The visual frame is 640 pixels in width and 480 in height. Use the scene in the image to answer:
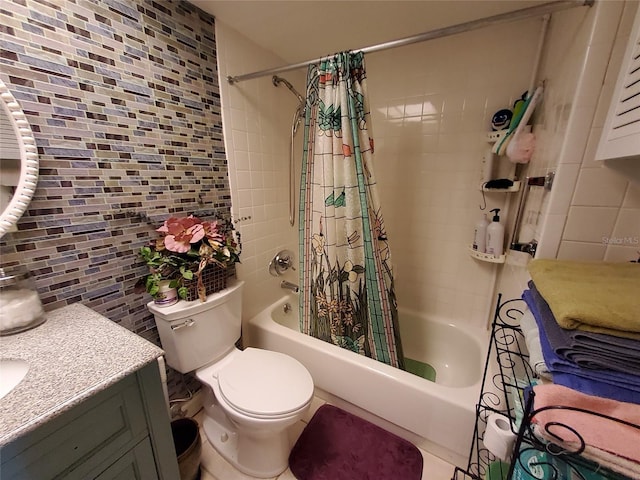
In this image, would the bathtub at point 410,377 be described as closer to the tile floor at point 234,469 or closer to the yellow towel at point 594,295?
the tile floor at point 234,469

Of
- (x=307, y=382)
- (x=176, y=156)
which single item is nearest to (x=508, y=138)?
(x=307, y=382)

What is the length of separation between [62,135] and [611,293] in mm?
1718

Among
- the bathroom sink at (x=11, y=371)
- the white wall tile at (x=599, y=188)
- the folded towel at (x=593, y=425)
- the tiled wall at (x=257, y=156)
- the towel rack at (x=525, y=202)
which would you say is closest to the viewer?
the folded towel at (x=593, y=425)

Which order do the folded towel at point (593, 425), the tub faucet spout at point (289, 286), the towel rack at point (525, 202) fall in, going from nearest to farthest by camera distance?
the folded towel at point (593, 425), the towel rack at point (525, 202), the tub faucet spout at point (289, 286)

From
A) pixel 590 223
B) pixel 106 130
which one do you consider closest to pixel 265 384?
pixel 106 130

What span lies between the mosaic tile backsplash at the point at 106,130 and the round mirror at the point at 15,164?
0.12ft

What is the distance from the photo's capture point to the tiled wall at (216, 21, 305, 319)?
1452 millimetres

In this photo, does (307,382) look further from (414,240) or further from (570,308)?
(414,240)

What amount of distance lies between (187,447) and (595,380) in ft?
4.97

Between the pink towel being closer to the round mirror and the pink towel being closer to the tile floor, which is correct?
the tile floor

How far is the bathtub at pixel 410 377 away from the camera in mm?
1139

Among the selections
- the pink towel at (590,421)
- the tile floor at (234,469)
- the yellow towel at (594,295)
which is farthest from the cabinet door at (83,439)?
the yellow towel at (594,295)

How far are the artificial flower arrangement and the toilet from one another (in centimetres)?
10

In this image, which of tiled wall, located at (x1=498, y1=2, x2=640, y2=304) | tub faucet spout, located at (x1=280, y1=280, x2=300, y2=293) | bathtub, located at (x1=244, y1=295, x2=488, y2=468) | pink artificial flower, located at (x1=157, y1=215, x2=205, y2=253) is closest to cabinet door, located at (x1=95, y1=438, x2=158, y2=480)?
pink artificial flower, located at (x1=157, y1=215, x2=205, y2=253)
